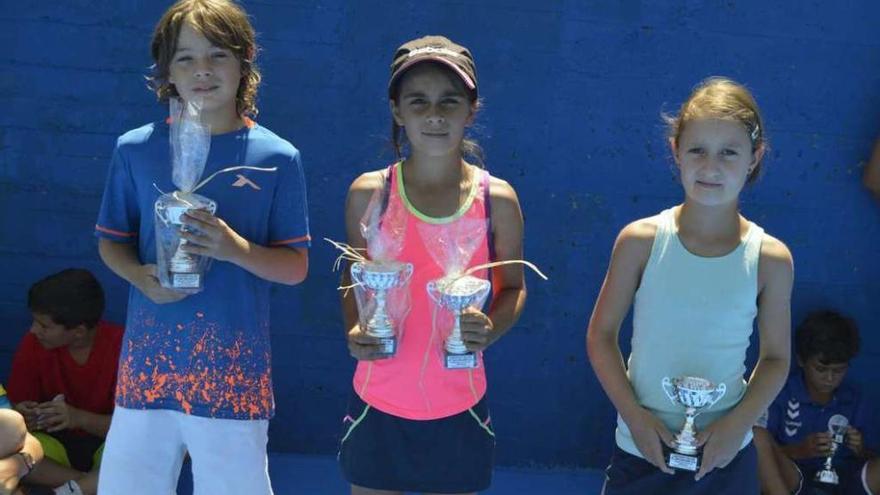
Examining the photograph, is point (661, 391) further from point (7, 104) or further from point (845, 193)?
point (7, 104)

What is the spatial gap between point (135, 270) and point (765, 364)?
1.78 meters

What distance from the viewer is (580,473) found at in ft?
14.9

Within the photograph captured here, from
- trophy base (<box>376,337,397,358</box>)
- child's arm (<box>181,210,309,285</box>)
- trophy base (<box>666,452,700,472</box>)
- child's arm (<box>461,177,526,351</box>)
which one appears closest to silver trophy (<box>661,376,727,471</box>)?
trophy base (<box>666,452,700,472</box>)

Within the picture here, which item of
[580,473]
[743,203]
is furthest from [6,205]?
[743,203]

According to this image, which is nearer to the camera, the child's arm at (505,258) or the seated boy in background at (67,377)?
the child's arm at (505,258)

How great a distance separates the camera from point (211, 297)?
287 centimetres

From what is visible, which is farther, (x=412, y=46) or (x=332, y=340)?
(x=332, y=340)

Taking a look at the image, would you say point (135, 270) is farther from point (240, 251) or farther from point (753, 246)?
point (753, 246)

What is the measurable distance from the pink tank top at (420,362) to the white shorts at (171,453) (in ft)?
1.23

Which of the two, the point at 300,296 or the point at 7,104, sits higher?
the point at 7,104

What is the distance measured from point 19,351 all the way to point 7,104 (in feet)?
3.34

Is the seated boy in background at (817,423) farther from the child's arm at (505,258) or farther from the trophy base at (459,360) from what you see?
the trophy base at (459,360)

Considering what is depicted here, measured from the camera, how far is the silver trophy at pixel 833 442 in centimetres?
414

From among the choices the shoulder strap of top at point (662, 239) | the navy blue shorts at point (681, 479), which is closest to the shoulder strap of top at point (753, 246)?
the shoulder strap of top at point (662, 239)
